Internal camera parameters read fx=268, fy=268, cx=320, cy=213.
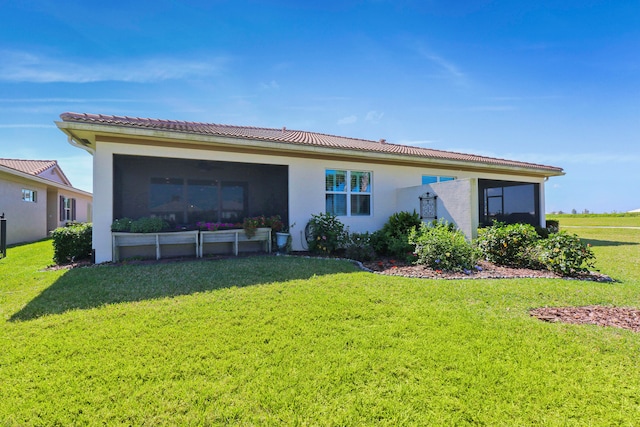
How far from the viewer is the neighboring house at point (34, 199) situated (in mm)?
11383

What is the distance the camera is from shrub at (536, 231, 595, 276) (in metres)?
5.64

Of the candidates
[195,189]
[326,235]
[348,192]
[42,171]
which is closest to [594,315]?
[326,235]

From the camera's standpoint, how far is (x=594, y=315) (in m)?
3.65

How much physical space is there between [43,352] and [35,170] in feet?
60.0

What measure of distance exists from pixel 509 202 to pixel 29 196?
2437cm

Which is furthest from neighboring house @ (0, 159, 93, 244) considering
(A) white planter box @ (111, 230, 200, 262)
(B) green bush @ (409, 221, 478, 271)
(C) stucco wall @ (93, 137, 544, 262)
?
(B) green bush @ (409, 221, 478, 271)

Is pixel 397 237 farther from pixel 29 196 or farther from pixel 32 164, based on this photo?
pixel 32 164

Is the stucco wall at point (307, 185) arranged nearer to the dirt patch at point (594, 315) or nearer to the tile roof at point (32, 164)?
the dirt patch at point (594, 315)

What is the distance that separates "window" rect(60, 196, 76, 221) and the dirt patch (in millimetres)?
22621

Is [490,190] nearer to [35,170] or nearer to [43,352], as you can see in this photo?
[43,352]

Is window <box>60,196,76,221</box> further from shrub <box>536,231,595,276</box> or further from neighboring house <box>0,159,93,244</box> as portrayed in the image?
shrub <box>536,231,595,276</box>

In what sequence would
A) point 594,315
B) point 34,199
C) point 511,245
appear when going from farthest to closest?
point 34,199
point 511,245
point 594,315

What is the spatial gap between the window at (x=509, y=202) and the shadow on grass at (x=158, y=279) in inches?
469

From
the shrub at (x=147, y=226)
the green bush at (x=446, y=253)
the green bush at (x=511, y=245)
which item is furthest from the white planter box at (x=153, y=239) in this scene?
the green bush at (x=511, y=245)
